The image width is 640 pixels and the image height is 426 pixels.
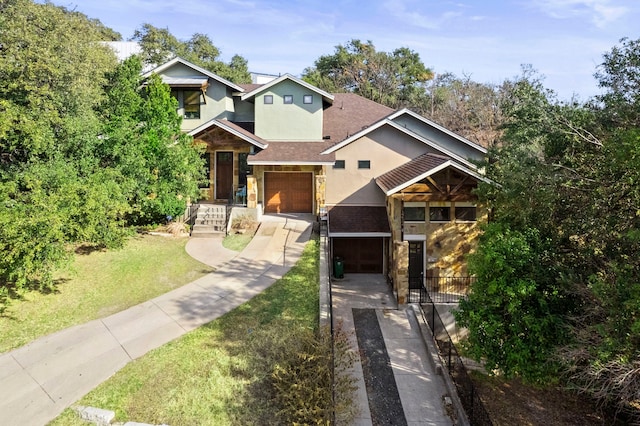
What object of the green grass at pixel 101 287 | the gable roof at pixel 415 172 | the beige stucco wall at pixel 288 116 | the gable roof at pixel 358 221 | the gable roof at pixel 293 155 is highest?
the beige stucco wall at pixel 288 116

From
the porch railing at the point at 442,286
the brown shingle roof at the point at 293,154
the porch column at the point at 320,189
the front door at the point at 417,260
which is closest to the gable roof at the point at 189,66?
the brown shingle roof at the point at 293,154

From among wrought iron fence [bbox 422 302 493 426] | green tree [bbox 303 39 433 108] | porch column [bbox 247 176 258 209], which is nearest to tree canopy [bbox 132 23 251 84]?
green tree [bbox 303 39 433 108]

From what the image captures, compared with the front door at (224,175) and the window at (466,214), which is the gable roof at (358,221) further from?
the front door at (224,175)

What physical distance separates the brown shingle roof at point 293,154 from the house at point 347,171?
0.17 ft

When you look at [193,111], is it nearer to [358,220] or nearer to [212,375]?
[358,220]

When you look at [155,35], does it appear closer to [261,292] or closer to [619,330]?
[261,292]

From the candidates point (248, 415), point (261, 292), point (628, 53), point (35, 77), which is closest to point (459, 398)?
point (248, 415)

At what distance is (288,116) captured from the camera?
71.9 ft

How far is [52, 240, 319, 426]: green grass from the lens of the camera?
8.35m

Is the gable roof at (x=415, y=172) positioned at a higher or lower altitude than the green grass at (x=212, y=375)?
higher

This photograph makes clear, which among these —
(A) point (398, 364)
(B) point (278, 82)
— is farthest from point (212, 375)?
(B) point (278, 82)

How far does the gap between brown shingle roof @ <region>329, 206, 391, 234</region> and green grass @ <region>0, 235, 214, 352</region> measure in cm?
656

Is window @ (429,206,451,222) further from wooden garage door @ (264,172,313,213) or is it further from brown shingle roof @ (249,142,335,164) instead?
wooden garage door @ (264,172,313,213)

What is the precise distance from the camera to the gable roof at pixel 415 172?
53.0 feet
